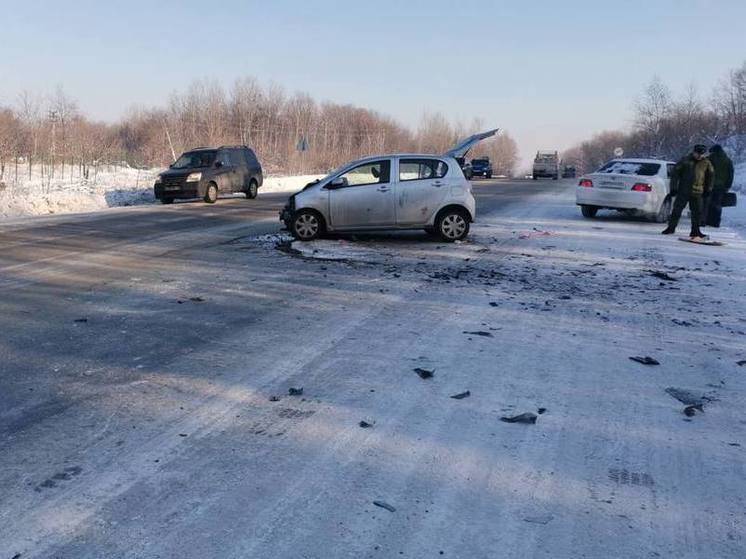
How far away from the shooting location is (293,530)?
305cm

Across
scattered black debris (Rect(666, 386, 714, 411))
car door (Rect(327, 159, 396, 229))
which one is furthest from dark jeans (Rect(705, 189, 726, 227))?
scattered black debris (Rect(666, 386, 714, 411))

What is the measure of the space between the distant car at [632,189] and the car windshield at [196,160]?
12767 millimetres

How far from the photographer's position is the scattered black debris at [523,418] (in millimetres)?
4316

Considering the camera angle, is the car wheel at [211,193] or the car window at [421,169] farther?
the car wheel at [211,193]

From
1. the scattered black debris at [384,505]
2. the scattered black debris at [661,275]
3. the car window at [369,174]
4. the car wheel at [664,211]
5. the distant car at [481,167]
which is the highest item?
the distant car at [481,167]

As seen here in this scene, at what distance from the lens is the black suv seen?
22438 mm

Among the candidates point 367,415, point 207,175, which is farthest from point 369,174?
point 207,175

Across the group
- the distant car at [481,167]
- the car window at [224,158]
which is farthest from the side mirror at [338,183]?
the distant car at [481,167]

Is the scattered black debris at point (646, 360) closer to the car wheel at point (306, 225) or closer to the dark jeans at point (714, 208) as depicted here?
the car wheel at point (306, 225)

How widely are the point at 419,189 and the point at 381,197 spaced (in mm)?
727

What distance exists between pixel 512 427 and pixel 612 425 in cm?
67

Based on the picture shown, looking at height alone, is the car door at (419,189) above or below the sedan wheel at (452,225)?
above

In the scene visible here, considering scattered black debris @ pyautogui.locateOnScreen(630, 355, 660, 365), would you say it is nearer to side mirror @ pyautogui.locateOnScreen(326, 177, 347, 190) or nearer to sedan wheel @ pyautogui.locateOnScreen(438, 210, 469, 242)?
sedan wheel @ pyautogui.locateOnScreen(438, 210, 469, 242)

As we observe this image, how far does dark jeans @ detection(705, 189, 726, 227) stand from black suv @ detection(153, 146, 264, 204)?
15.4 m
